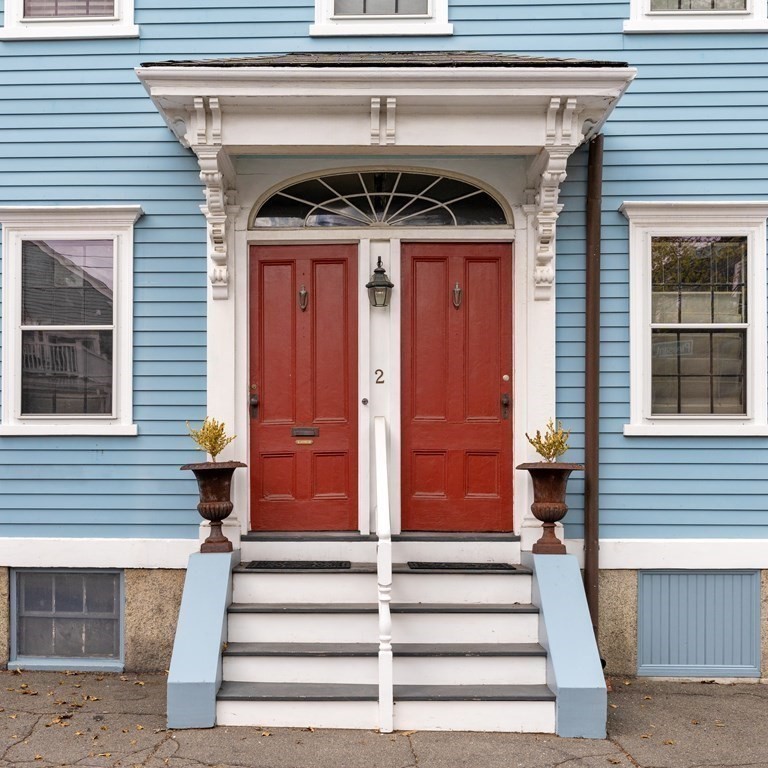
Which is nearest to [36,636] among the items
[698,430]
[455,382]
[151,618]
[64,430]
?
[151,618]

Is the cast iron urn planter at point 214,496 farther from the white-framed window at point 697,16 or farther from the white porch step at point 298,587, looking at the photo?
the white-framed window at point 697,16

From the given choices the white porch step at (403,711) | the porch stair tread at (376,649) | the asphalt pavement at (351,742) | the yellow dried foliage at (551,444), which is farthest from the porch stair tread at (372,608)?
the yellow dried foliage at (551,444)

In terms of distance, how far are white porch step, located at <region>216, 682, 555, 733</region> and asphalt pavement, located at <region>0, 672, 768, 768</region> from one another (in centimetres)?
6

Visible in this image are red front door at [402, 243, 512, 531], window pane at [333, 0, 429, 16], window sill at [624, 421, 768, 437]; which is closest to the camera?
window sill at [624, 421, 768, 437]

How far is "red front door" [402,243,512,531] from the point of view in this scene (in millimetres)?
5691

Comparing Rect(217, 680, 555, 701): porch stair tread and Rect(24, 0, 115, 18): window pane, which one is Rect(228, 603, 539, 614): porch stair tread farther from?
Rect(24, 0, 115, 18): window pane

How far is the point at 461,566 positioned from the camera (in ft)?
17.6

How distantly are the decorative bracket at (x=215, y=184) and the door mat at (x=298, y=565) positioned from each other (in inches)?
74.5

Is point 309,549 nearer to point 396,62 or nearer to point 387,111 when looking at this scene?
point 387,111

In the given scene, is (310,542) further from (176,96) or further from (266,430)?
(176,96)

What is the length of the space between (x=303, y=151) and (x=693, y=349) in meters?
3.11

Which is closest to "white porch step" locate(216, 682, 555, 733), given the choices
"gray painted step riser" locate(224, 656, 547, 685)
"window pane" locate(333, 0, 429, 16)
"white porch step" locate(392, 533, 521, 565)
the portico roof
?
"gray painted step riser" locate(224, 656, 547, 685)

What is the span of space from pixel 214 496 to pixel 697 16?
190 inches

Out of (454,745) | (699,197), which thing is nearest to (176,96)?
(699,197)
